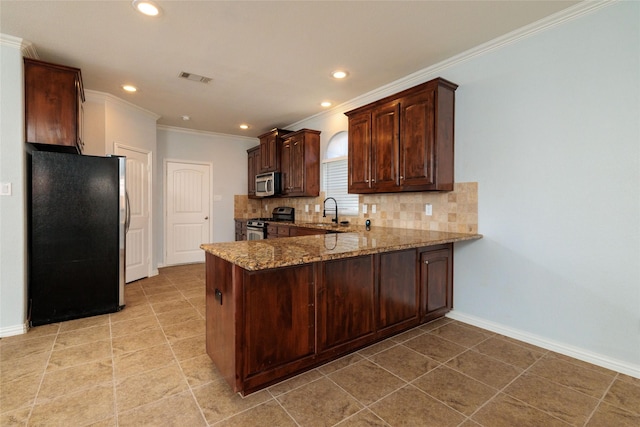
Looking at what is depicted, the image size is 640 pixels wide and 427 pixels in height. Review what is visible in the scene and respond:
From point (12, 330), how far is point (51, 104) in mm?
2149

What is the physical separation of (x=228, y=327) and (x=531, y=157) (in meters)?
2.78

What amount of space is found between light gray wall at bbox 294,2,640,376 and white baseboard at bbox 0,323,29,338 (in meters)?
4.21

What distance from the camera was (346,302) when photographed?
221 centimetres

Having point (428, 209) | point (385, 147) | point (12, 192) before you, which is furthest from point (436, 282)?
point (12, 192)

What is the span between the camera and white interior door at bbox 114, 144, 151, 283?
14.7 ft

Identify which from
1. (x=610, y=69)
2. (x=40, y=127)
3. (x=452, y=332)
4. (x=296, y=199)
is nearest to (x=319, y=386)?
(x=452, y=332)

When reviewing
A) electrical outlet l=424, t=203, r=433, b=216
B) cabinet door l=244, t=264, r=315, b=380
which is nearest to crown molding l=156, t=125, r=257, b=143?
electrical outlet l=424, t=203, r=433, b=216

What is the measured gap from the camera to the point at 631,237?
2.07m

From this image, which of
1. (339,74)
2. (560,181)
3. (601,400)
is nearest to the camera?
(601,400)

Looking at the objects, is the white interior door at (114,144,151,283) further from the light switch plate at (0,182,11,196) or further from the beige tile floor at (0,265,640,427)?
the beige tile floor at (0,265,640,427)

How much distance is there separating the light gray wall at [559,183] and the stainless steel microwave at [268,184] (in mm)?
3148

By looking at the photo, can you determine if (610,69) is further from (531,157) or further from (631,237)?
(631,237)

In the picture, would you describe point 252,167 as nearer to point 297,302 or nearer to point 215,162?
point 215,162

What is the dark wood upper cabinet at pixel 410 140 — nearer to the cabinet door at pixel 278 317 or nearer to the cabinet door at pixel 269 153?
the cabinet door at pixel 278 317
